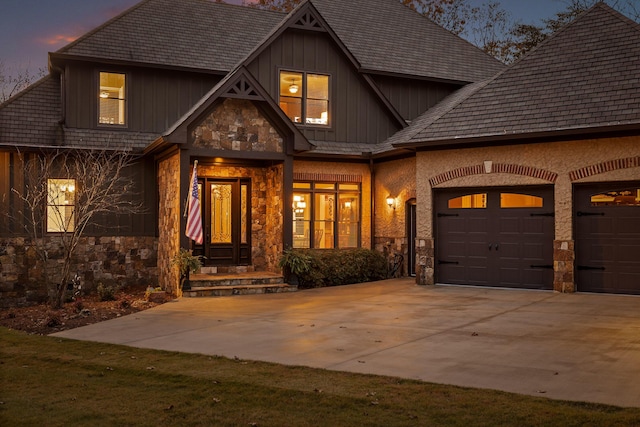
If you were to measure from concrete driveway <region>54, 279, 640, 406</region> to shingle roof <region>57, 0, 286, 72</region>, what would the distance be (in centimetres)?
764

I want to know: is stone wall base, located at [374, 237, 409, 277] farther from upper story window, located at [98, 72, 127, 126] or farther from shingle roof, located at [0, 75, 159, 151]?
upper story window, located at [98, 72, 127, 126]

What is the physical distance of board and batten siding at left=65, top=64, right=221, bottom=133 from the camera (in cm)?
1781

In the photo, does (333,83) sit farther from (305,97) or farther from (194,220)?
(194,220)

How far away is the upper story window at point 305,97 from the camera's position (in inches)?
769

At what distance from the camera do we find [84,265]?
17203 mm

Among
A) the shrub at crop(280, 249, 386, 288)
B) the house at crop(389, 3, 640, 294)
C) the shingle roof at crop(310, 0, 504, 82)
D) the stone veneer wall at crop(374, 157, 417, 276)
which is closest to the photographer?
the house at crop(389, 3, 640, 294)

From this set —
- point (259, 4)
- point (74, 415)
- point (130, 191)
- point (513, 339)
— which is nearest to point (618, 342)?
point (513, 339)

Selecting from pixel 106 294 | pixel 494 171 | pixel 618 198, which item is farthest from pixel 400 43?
pixel 106 294

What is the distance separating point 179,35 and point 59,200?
6.21m

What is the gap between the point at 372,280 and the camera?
18781 millimetres

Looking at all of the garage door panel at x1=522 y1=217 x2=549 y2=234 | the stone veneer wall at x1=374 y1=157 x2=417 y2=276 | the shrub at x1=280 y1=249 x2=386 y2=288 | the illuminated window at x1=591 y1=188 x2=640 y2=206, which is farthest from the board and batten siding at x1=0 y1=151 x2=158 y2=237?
the illuminated window at x1=591 y1=188 x2=640 y2=206

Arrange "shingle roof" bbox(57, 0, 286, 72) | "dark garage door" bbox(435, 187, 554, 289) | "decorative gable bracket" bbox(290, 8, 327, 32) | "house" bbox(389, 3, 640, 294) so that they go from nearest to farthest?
"house" bbox(389, 3, 640, 294) → "dark garage door" bbox(435, 187, 554, 289) → "shingle roof" bbox(57, 0, 286, 72) → "decorative gable bracket" bbox(290, 8, 327, 32)

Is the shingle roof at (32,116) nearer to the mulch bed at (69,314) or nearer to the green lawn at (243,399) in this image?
the mulch bed at (69,314)

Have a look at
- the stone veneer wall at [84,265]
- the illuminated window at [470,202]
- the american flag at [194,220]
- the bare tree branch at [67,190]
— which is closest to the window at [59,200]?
the bare tree branch at [67,190]
